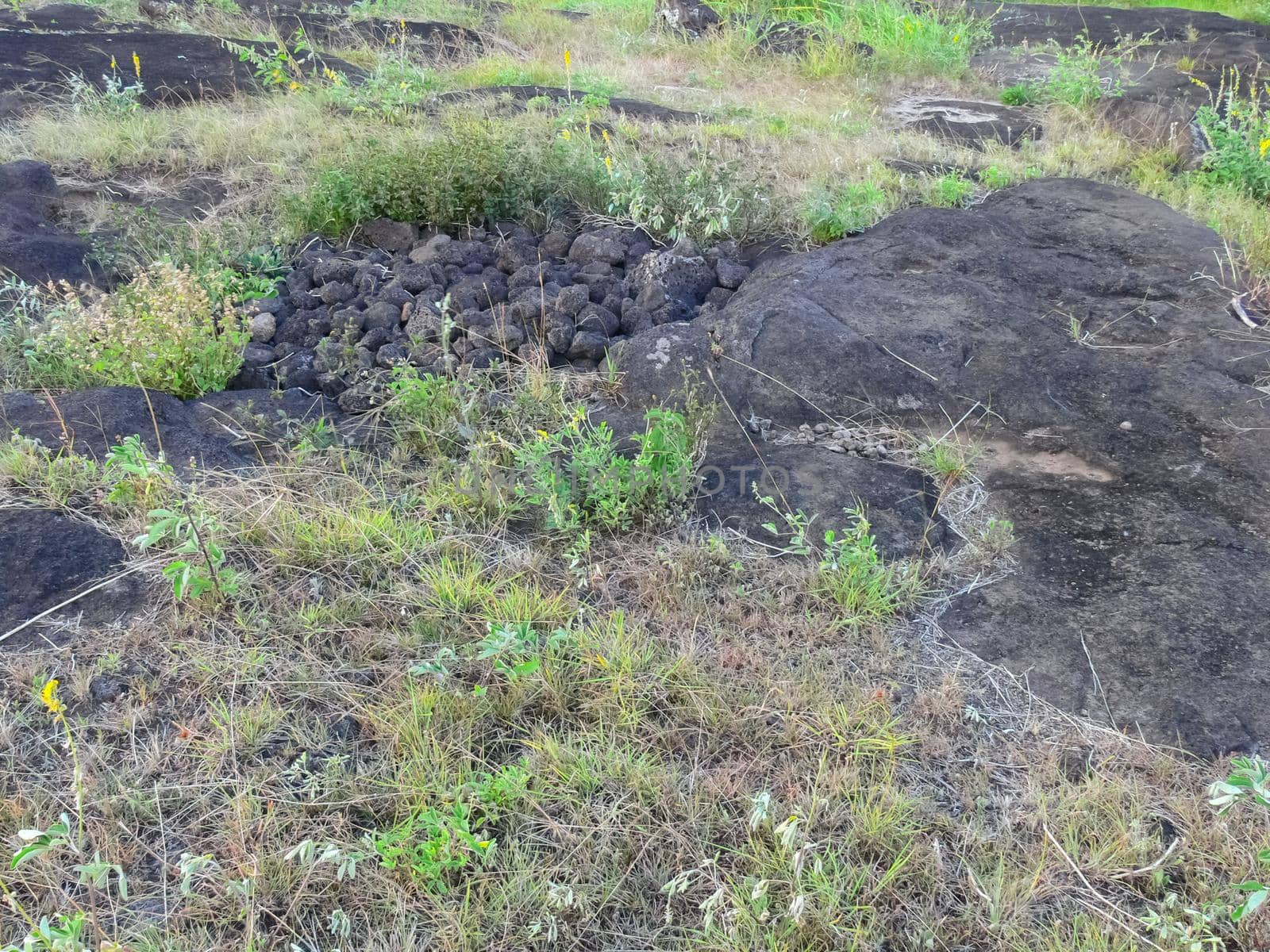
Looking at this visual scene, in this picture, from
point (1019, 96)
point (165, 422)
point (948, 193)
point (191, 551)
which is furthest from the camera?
point (1019, 96)

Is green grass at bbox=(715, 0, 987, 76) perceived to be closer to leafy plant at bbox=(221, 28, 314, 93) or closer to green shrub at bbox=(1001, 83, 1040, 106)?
green shrub at bbox=(1001, 83, 1040, 106)

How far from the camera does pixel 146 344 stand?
11.5 feet

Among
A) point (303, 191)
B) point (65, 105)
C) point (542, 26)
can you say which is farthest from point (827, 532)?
point (542, 26)

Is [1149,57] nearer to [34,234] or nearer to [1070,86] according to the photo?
[1070,86]

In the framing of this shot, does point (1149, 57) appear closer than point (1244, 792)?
No

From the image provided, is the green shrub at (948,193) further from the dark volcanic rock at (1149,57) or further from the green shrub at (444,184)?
the dark volcanic rock at (1149,57)

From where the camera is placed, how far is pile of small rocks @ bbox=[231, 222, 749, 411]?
387 cm

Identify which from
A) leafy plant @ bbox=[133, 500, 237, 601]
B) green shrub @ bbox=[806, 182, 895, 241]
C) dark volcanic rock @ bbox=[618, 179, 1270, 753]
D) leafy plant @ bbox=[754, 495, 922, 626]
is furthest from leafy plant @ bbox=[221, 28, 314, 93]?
leafy plant @ bbox=[754, 495, 922, 626]

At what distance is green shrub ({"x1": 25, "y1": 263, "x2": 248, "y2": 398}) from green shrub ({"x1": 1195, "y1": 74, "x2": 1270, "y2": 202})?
5.82 metres

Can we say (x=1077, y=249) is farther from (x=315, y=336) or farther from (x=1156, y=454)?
(x=315, y=336)

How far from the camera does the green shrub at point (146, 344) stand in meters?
3.51

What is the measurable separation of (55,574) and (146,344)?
44.1 inches

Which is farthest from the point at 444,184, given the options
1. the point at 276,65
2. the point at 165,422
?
the point at 276,65

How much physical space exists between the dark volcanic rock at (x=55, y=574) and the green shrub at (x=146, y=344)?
2.60 feet
